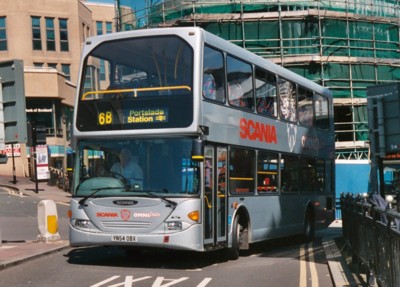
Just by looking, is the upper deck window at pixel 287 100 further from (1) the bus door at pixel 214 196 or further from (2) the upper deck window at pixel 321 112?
(1) the bus door at pixel 214 196

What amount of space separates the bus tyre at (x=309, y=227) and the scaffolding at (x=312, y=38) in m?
19.2

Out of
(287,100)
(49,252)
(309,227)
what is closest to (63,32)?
(309,227)

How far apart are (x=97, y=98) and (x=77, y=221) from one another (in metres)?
2.34

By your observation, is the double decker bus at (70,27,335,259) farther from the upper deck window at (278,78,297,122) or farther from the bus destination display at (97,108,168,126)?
the upper deck window at (278,78,297,122)

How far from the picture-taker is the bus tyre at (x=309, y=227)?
18062 millimetres

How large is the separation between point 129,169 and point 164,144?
2.61 feet

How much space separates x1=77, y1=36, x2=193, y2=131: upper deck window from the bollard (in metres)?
3.75

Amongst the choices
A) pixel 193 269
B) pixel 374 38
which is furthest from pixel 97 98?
pixel 374 38

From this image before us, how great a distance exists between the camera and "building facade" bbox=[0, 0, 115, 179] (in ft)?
164

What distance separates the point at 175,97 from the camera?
11203mm

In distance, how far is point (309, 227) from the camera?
60.4ft

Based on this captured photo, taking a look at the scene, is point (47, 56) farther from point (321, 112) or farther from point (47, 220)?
point (47, 220)

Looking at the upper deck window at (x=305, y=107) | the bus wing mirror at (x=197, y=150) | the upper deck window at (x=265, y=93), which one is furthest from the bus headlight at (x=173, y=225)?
the upper deck window at (x=305, y=107)

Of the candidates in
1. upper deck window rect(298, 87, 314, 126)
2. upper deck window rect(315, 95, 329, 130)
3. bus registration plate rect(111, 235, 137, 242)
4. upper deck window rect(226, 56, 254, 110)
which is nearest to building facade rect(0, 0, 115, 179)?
upper deck window rect(315, 95, 329, 130)
